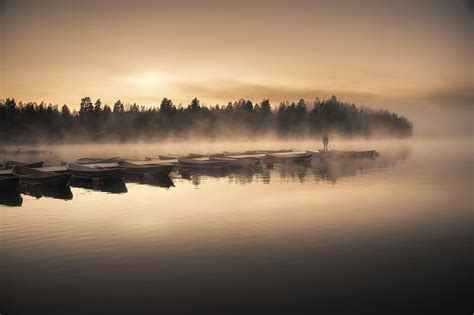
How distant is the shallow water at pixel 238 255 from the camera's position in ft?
45.5

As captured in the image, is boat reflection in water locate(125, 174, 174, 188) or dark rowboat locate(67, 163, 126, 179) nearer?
dark rowboat locate(67, 163, 126, 179)

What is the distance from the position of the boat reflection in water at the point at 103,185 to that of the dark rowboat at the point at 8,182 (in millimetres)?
6933

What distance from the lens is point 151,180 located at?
168 ft

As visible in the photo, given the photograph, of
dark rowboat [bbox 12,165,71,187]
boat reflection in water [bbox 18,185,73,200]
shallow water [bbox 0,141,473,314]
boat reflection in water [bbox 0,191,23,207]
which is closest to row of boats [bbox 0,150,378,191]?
dark rowboat [bbox 12,165,71,187]

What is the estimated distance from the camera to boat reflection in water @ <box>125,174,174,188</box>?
47188 millimetres

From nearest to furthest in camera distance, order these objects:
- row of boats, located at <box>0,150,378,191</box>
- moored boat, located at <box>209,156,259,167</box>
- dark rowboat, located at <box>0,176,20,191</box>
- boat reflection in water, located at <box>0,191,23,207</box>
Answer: boat reflection in water, located at <box>0,191,23,207</box>, dark rowboat, located at <box>0,176,20,191</box>, row of boats, located at <box>0,150,378,191</box>, moored boat, located at <box>209,156,259,167</box>

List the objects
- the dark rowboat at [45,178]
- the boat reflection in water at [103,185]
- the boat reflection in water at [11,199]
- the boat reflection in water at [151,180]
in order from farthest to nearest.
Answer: the boat reflection in water at [151,180]
the boat reflection in water at [103,185]
the dark rowboat at [45,178]
the boat reflection in water at [11,199]

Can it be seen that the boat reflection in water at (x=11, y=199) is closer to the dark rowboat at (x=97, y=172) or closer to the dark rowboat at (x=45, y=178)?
the dark rowboat at (x=45, y=178)

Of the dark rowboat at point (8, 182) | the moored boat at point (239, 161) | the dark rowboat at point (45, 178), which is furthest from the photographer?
the moored boat at point (239, 161)

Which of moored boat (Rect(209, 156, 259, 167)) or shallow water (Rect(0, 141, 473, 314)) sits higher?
moored boat (Rect(209, 156, 259, 167))

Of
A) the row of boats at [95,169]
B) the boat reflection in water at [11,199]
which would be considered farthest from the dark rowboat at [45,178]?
the boat reflection in water at [11,199]

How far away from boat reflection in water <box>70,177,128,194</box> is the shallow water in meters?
6.09

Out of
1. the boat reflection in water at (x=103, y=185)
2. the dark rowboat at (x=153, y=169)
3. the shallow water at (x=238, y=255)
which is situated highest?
the dark rowboat at (x=153, y=169)

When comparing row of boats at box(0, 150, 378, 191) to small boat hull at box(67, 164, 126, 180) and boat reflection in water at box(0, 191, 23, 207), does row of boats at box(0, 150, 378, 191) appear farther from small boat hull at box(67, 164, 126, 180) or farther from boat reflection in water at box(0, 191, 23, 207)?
boat reflection in water at box(0, 191, 23, 207)
